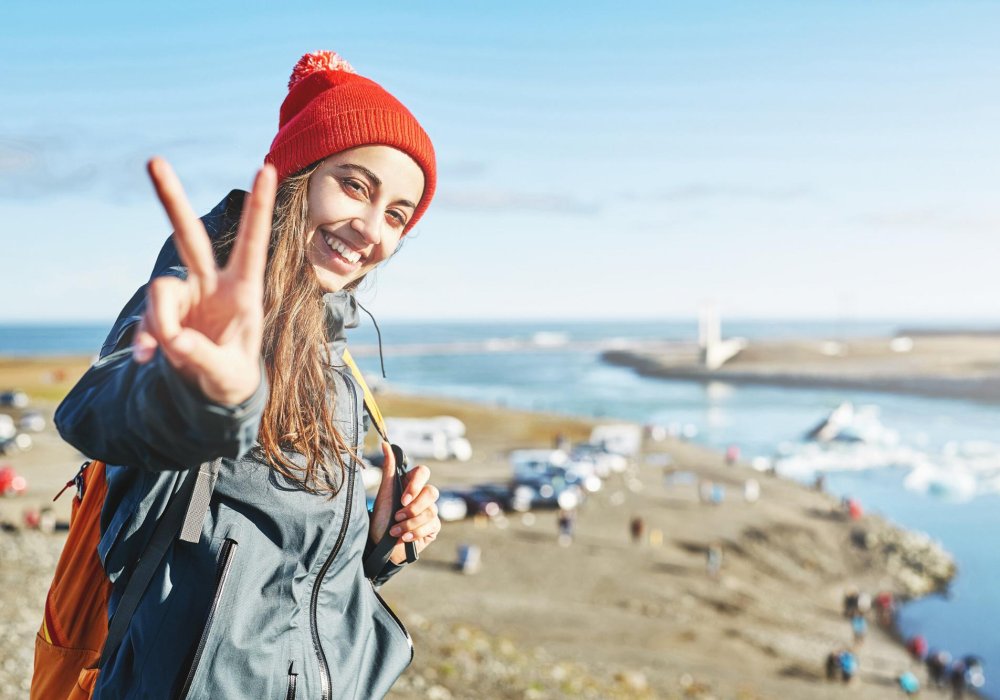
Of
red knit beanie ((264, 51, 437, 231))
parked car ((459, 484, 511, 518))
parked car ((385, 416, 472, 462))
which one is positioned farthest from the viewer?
parked car ((385, 416, 472, 462))

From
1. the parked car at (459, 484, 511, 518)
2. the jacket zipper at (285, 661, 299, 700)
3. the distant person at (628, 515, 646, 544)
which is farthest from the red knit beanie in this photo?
the distant person at (628, 515, 646, 544)

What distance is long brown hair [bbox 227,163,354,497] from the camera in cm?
166

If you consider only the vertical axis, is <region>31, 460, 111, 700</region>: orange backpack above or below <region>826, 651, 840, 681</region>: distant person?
above

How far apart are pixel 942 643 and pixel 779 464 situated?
874 inches

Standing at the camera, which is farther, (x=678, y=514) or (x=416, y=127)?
(x=678, y=514)

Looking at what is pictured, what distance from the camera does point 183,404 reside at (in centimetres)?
118

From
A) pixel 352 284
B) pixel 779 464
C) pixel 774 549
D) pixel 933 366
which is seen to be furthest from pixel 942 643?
pixel 933 366

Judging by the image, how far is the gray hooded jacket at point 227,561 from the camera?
130cm

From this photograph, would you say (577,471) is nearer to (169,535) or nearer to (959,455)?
(959,455)

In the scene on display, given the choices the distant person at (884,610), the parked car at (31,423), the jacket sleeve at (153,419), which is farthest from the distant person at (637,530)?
the parked car at (31,423)

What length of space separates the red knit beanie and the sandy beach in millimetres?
7819

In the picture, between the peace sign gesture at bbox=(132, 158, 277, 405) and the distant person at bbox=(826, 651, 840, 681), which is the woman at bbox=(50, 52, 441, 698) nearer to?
the peace sign gesture at bbox=(132, 158, 277, 405)

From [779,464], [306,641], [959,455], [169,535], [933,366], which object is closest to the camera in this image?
[169,535]

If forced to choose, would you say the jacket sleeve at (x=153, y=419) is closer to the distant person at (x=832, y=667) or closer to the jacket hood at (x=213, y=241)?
the jacket hood at (x=213, y=241)
